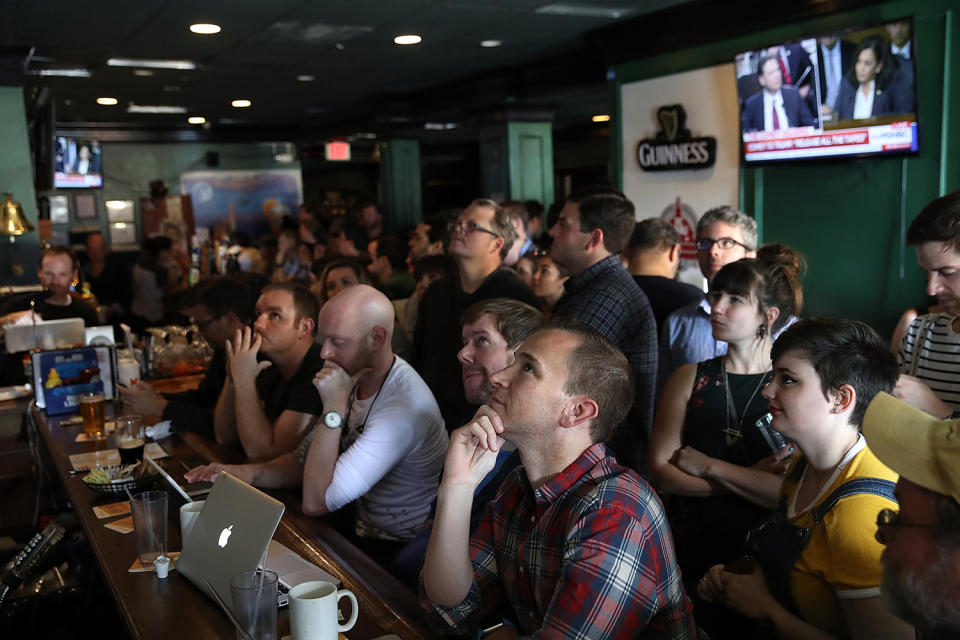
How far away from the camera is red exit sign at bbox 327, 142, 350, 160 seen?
1259cm

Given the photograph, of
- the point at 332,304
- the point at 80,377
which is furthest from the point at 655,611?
the point at 80,377

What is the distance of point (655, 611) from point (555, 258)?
6.87 ft

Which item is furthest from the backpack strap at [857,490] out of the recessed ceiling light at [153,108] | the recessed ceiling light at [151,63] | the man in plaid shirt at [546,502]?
the recessed ceiling light at [153,108]

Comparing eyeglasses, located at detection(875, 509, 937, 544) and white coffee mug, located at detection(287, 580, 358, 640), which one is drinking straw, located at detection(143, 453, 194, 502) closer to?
white coffee mug, located at detection(287, 580, 358, 640)

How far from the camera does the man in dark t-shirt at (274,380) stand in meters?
3.02

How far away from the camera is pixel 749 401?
2441 millimetres

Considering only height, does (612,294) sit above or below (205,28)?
below

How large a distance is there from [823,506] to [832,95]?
3818mm

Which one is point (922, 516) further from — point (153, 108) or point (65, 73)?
point (153, 108)

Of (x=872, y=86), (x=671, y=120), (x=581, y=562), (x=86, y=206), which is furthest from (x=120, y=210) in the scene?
(x=581, y=562)

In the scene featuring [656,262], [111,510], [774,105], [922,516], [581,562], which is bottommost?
[111,510]

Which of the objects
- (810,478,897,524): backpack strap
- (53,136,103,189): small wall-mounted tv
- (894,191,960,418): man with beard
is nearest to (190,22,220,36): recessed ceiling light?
(894,191,960,418): man with beard

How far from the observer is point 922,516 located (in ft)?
3.47

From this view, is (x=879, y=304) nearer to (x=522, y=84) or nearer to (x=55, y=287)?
(x=522, y=84)
